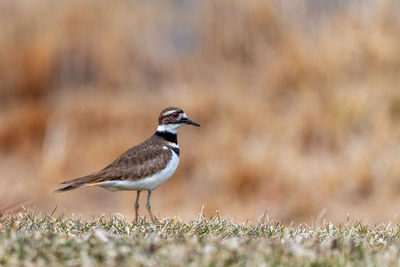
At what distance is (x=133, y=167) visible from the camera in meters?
5.80

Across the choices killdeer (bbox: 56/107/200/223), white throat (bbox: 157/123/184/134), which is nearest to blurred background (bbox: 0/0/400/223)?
white throat (bbox: 157/123/184/134)

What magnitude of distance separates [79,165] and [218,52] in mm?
3441

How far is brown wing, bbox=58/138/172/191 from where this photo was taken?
18.7 feet

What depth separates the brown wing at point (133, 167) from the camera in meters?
5.70

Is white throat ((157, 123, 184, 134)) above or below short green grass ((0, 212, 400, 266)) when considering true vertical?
above

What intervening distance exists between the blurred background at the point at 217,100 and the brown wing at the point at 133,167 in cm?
339

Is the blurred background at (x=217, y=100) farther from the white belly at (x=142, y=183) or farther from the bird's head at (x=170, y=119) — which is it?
the white belly at (x=142, y=183)

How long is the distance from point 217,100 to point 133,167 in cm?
621

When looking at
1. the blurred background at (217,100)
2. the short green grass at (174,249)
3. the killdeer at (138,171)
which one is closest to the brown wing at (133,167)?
the killdeer at (138,171)

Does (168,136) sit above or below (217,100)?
below

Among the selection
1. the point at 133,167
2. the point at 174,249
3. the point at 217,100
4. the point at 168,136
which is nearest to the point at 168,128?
the point at 168,136

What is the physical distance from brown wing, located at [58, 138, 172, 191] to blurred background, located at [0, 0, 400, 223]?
339cm

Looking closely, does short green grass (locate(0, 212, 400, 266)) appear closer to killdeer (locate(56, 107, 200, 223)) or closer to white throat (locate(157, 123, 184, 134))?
killdeer (locate(56, 107, 200, 223))

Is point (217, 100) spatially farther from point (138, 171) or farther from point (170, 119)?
point (138, 171)
